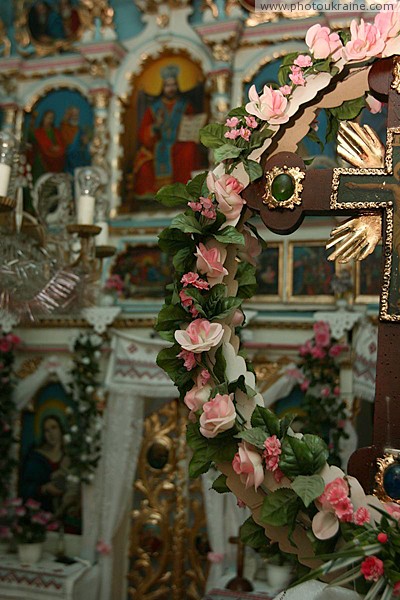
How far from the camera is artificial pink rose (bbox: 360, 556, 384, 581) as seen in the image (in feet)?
4.76

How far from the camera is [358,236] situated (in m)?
1.90

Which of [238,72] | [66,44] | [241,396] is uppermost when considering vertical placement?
[66,44]

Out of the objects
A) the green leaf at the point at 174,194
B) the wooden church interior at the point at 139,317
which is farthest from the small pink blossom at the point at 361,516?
the wooden church interior at the point at 139,317

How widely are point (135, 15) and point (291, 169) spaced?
683 centimetres

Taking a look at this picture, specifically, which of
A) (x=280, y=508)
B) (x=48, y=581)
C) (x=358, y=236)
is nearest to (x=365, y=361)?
(x=48, y=581)

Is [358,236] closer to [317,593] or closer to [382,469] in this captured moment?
[382,469]

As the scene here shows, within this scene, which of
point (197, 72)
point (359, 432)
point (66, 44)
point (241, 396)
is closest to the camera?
point (241, 396)

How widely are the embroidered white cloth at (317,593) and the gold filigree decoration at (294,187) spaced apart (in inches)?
33.9

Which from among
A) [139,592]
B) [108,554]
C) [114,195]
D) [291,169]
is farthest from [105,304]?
[291,169]

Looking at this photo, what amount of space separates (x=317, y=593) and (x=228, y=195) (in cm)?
91

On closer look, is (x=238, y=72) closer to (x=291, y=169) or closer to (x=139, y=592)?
(x=139, y=592)

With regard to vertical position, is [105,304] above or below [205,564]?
above

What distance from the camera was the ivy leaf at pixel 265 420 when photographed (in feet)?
5.48

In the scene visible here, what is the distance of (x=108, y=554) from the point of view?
7.12m
